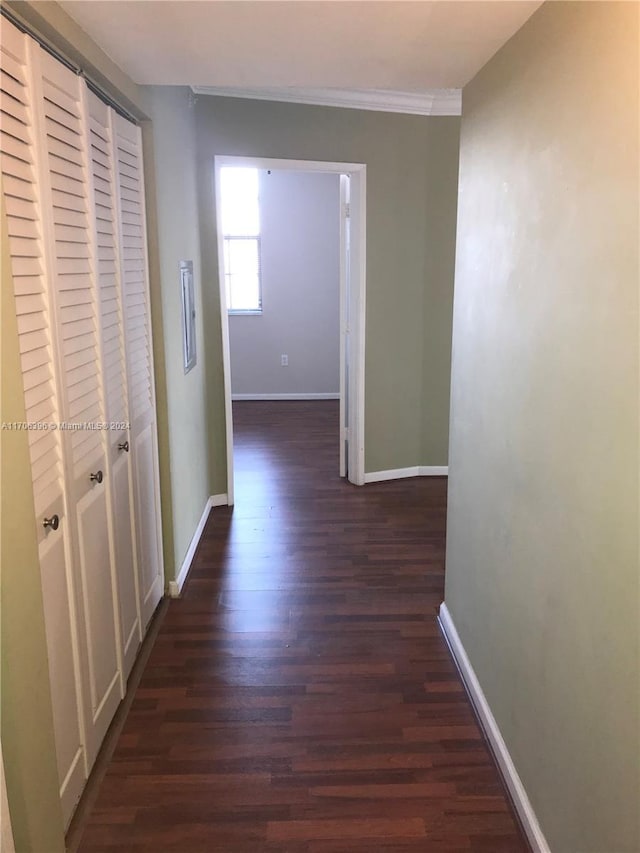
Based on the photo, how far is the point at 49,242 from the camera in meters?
1.68

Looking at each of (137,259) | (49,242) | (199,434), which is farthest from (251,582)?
(49,242)

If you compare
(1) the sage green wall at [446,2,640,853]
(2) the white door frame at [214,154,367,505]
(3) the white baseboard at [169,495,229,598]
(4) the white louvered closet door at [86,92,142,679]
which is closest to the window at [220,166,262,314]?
(2) the white door frame at [214,154,367,505]

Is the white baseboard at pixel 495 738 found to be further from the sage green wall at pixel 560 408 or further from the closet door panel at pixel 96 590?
the closet door panel at pixel 96 590

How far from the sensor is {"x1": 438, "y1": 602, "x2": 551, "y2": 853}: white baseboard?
1.79 meters

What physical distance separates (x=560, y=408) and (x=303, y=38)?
125 cm

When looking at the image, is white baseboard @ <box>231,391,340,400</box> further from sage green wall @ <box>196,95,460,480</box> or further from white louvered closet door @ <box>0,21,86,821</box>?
white louvered closet door @ <box>0,21,86,821</box>

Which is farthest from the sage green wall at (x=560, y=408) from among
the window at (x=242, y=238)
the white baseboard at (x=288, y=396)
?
the white baseboard at (x=288, y=396)

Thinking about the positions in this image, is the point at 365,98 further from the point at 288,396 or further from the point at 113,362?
the point at 288,396

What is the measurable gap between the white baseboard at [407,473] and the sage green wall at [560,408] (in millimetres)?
2451

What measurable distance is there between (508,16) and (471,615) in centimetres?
191

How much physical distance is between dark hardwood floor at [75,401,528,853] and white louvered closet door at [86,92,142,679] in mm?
355

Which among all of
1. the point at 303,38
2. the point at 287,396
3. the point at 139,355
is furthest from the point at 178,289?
the point at 287,396

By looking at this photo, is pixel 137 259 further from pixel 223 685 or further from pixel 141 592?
pixel 223 685

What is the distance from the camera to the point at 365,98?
4.14 metres
